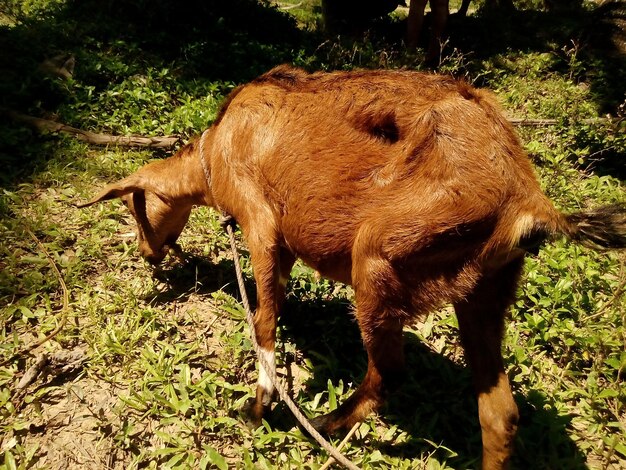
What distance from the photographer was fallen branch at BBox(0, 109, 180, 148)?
4664mm

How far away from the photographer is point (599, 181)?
4.73 metres

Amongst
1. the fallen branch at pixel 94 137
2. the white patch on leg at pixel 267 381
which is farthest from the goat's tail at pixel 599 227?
the fallen branch at pixel 94 137

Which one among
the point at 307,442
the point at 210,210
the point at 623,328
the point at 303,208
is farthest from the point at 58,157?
the point at 623,328

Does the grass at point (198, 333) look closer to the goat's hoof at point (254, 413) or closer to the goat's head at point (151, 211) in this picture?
the goat's hoof at point (254, 413)

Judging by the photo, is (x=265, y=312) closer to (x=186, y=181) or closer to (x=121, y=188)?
(x=186, y=181)

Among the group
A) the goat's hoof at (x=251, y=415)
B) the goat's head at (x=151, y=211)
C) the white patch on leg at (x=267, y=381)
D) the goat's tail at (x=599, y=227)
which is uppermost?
the goat's tail at (x=599, y=227)

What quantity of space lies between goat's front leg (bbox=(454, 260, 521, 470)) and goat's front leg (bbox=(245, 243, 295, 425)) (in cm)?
105

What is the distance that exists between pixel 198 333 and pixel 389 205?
6.06 ft

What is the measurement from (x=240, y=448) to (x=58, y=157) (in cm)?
337

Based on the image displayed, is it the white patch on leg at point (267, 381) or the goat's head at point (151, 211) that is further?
the goat's head at point (151, 211)

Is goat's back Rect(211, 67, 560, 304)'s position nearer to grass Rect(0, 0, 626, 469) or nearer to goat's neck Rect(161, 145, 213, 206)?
goat's neck Rect(161, 145, 213, 206)

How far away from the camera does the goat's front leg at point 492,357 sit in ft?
7.64

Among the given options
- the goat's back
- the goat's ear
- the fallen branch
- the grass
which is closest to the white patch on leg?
the grass

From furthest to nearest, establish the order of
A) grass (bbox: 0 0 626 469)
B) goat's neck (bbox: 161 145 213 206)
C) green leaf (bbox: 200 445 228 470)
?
1. goat's neck (bbox: 161 145 213 206)
2. grass (bbox: 0 0 626 469)
3. green leaf (bbox: 200 445 228 470)
